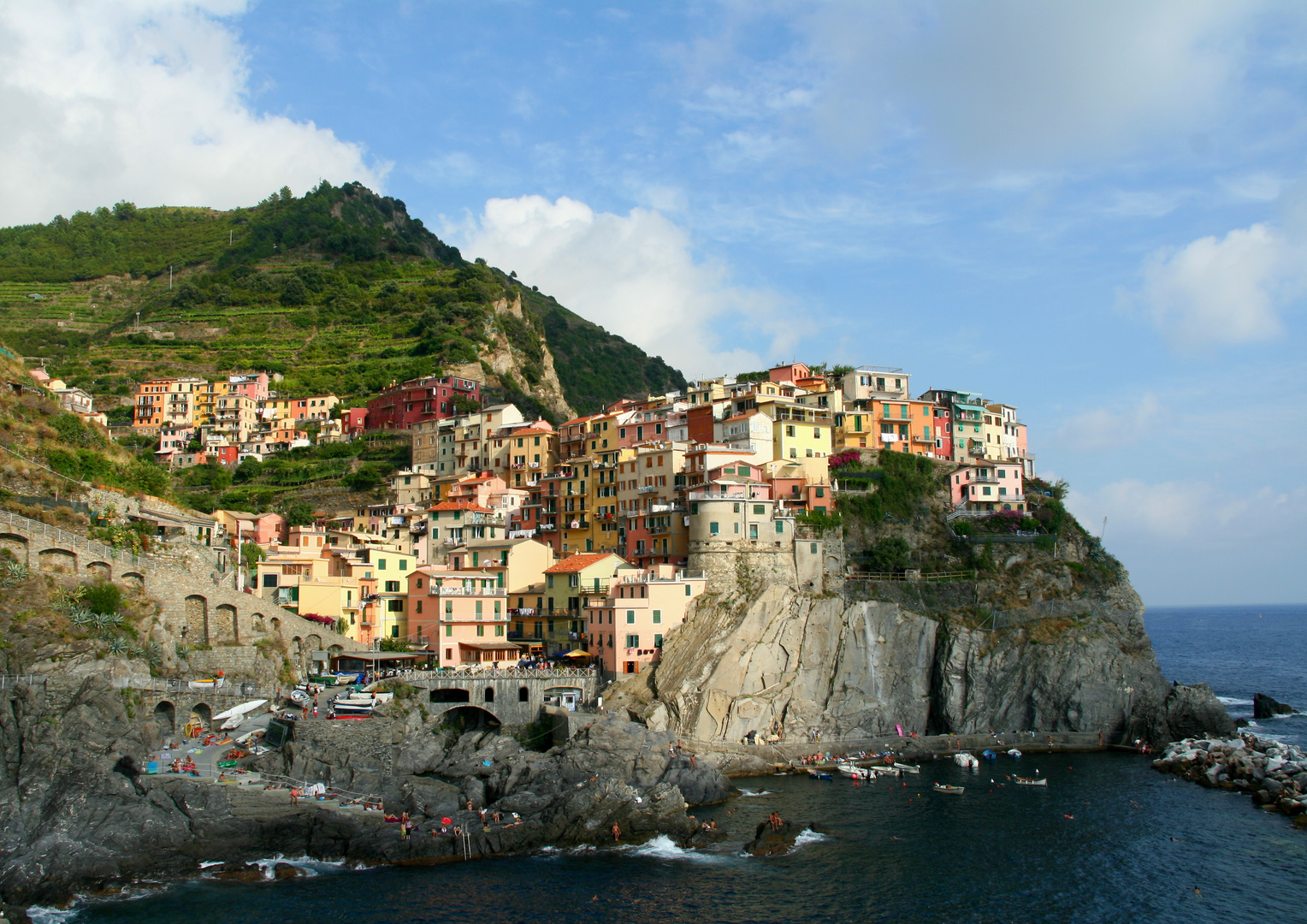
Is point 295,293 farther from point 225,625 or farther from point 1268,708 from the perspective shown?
point 1268,708

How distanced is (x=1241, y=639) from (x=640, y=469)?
147 metres

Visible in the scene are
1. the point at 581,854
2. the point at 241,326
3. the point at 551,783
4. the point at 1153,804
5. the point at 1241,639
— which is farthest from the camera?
the point at 1241,639

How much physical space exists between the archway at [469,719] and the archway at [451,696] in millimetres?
482

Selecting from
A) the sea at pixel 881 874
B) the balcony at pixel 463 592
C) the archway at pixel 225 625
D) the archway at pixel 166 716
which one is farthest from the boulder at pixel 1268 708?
the archway at pixel 166 716

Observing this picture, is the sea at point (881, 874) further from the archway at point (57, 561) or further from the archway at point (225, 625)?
the archway at point (57, 561)

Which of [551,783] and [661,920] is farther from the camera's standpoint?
[551,783]

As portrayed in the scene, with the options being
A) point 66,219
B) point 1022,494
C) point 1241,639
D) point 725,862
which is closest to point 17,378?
point 725,862

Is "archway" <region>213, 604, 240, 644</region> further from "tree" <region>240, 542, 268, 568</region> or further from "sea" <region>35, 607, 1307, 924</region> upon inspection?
"sea" <region>35, 607, 1307, 924</region>

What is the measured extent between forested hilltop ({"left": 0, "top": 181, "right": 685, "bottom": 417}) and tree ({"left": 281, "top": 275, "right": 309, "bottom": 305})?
0.57 ft

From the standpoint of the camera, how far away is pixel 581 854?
43438 mm

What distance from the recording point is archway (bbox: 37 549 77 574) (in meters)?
50.0

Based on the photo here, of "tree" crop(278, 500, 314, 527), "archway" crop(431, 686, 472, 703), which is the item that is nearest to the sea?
"archway" crop(431, 686, 472, 703)

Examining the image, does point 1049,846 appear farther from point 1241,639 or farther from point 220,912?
point 1241,639

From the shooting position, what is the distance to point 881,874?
Result: 137 ft
